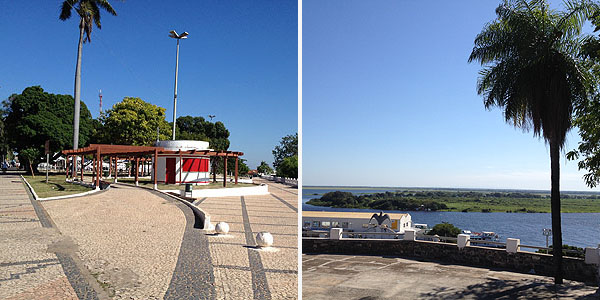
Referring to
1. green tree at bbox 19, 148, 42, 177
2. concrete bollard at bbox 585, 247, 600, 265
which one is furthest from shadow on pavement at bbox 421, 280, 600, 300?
green tree at bbox 19, 148, 42, 177

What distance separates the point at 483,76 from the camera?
20.8ft

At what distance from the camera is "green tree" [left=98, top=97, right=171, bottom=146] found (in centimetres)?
2444

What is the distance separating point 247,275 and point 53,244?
3.24m

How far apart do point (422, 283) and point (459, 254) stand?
95.4 inches

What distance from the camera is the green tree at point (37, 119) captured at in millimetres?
11148

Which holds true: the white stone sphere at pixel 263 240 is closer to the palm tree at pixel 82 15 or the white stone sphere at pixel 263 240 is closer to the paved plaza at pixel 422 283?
the paved plaza at pixel 422 283

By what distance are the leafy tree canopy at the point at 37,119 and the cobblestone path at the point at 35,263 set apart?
4.25 m

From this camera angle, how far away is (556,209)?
19.3ft

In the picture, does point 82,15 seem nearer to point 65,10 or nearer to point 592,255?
point 65,10

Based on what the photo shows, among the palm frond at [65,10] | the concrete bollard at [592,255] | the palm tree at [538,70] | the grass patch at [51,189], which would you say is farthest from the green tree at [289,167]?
the concrete bollard at [592,255]

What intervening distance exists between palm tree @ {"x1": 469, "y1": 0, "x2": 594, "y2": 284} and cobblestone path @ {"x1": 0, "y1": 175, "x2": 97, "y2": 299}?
601 centimetres

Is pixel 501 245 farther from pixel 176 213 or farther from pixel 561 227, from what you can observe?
pixel 176 213

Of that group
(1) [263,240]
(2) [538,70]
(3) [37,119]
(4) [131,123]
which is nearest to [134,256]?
(1) [263,240]

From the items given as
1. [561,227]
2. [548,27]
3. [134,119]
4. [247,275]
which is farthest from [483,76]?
[134,119]
